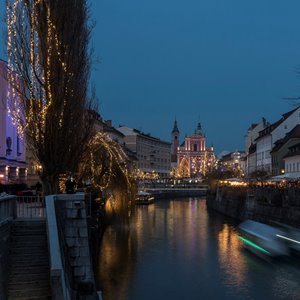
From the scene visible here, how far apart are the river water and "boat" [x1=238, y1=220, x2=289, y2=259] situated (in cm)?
73

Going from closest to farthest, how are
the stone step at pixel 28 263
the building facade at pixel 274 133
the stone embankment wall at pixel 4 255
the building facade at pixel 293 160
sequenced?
the stone embankment wall at pixel 4 255 → the stone step at pixel 28 263 → the building facade at pixel 293 160 → the building facade at pixel 274 133

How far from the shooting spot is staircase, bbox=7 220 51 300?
1708cm

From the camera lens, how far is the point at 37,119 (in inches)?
1109

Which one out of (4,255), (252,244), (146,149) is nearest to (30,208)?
(4,255)

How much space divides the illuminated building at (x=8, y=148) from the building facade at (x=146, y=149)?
106 m

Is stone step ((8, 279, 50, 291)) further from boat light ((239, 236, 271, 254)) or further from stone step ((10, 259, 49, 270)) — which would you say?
boat light ((239, 236, 271, 254))

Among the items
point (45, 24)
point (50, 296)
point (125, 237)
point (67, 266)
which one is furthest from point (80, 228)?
point (125, 237)

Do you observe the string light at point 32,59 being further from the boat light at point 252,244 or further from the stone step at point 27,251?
the boat light at point 252,244

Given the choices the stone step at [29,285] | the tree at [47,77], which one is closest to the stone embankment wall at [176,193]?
the tree at [47,77]

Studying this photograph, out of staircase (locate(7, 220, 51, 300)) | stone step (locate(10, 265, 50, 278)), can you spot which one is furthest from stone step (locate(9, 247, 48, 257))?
stone step (locate(10, 265, 50, 278))

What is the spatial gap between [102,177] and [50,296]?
1209 inches

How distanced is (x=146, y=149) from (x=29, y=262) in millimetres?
159210

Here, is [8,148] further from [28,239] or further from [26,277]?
[26,277]

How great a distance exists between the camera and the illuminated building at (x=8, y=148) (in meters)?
43.2
